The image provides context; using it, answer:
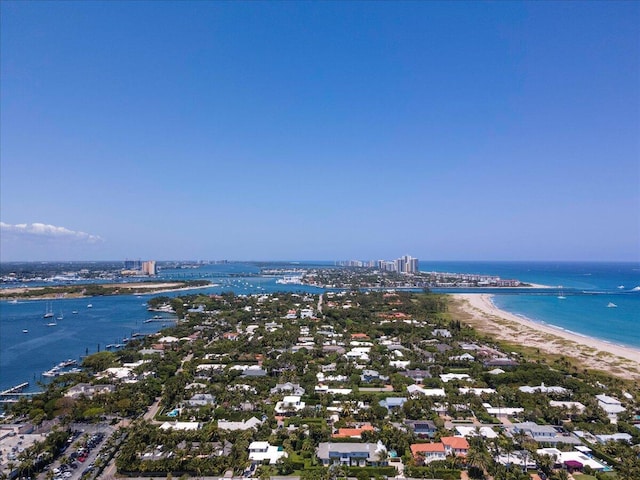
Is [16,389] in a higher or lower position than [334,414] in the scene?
lower

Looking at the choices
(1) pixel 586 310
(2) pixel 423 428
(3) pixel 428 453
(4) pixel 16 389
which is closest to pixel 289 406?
(2) pixel 423 428

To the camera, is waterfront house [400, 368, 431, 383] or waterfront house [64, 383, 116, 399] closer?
waterfront house [64, 383, 116, 399]

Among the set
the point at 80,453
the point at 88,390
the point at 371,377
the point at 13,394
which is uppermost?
the point at 371,377

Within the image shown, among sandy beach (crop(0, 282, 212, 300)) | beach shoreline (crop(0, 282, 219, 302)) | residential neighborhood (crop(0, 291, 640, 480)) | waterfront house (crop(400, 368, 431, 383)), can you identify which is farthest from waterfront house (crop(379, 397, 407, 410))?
sandy beach (crop(0, 282, 212, 300))

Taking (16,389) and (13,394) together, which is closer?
(13,394)

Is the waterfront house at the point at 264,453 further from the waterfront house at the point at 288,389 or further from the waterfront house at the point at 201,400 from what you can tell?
the waterfront house at the point at 288,389

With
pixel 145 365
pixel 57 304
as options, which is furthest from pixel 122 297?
pixel 145 365

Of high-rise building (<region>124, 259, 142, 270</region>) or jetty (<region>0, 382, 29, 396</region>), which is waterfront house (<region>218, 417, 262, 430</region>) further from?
high-rise building (<region>124, 259, 142, 270</region>)

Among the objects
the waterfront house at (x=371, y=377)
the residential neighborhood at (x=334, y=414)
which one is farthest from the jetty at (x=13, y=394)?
the waterfront house at (x=371, y=377)

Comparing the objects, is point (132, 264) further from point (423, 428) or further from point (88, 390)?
point (423, 428)
